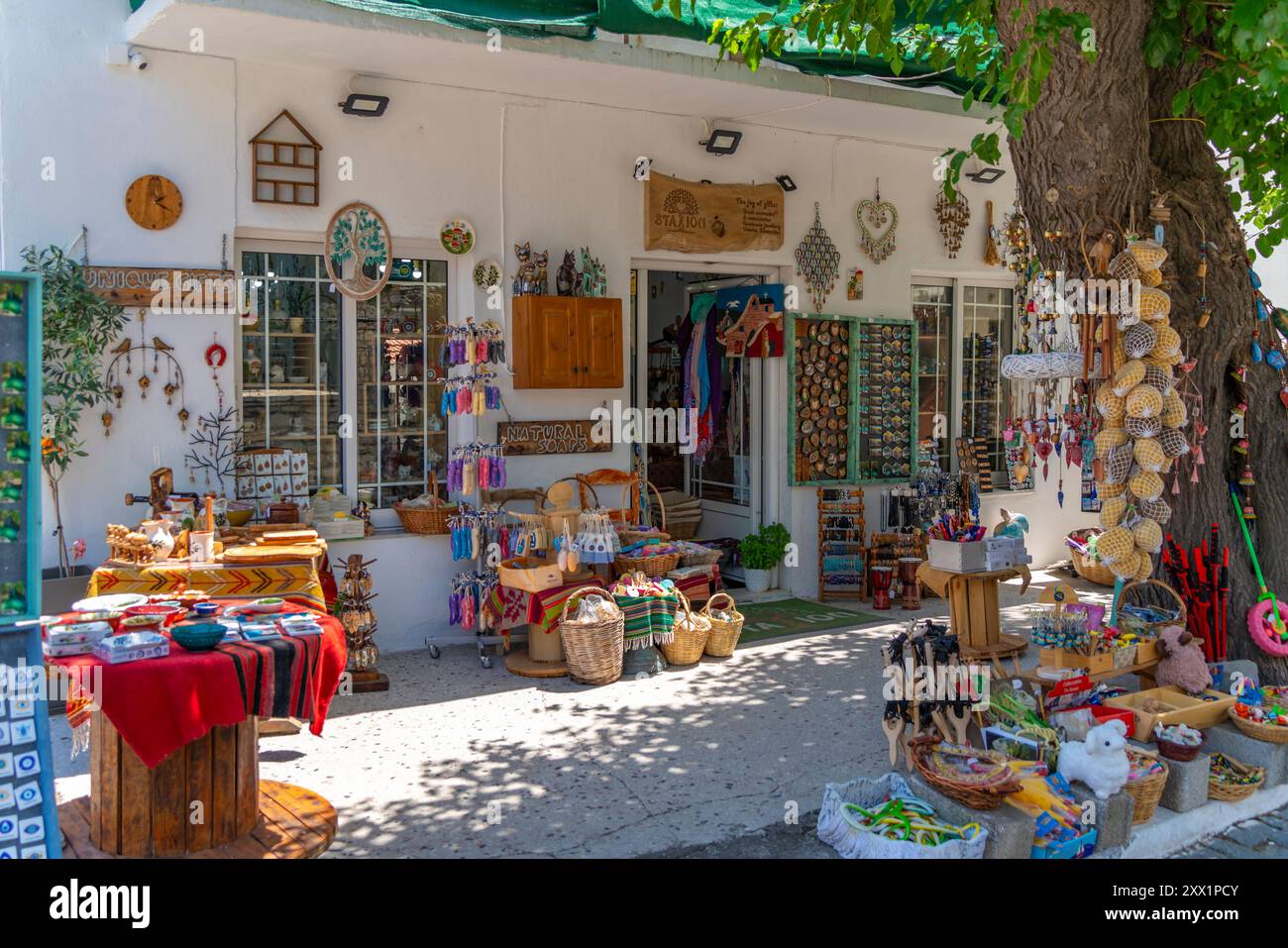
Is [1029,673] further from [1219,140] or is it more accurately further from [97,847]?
[97,847]

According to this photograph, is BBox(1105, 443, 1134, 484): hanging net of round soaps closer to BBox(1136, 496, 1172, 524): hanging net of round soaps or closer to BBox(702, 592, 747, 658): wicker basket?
BBox(1136, 496, 1172, 524): hanging net of round soaps

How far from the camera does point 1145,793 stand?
4504mm

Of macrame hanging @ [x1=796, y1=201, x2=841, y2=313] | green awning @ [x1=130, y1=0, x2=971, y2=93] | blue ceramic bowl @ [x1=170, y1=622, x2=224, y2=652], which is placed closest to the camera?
blue ceramic bowl @ [x1=170, y1=622, x2=224, y2=652]

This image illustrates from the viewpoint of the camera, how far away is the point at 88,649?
4.07m

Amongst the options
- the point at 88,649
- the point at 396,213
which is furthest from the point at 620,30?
the point at 88,649

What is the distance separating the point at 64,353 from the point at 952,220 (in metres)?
7.24

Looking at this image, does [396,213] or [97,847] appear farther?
[396,213]

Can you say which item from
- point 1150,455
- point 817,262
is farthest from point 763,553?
point 1150,455

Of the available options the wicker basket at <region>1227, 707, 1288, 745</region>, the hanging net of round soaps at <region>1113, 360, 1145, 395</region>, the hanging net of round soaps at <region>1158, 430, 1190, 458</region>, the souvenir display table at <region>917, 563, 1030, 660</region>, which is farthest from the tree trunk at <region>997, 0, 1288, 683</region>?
the souvenir display table at <region>917, 563, 1030, 660</region>

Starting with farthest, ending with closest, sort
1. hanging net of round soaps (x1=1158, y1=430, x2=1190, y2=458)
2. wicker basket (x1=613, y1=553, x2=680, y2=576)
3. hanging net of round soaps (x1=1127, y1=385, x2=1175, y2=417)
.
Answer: wicker basket (x1=613, y1=553, x2=680, y2=576) → hanging net of round soaps (x1=1158, y1=430, x2=1190, y2=458) → hanging net of round soaps (x1=1127, y1=385, x2=1175, y2=417)

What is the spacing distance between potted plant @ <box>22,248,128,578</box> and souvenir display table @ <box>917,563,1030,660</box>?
5.10 meters

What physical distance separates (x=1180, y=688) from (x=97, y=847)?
4795 millimetres

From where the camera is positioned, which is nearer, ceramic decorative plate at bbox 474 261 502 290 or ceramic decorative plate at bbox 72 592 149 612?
ceramic decorative plate at bbox 72 592 149 612

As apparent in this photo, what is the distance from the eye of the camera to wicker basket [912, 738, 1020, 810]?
163 inches
